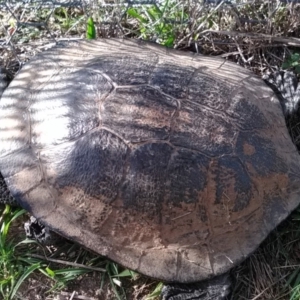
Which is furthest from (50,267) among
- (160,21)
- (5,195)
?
(160,21)

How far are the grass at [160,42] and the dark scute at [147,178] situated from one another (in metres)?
0.48

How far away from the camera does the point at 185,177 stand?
2496 millimetres

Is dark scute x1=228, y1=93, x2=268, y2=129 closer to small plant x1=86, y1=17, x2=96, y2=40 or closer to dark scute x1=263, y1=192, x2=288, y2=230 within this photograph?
dark scute x1=263, y1=192, x2=288, y2=230

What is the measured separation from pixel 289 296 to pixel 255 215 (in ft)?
1.62

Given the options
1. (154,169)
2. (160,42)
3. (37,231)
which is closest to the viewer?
(154,169)

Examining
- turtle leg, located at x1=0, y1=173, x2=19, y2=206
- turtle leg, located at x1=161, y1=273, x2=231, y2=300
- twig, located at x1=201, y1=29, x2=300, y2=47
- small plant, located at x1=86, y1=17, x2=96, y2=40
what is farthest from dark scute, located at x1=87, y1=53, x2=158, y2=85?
turtle leg, located at x1=161, y1=273, x2=231, y2=300

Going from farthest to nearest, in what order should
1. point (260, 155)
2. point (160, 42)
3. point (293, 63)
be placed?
1. point (160, 42)
2. point (293, 63)
3. point (260, 155)

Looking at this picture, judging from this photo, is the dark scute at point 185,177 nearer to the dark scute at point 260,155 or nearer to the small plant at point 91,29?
the dark scute at point 260,155

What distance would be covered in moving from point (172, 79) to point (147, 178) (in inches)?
18.8

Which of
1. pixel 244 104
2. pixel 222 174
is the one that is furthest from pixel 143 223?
pixel 244 104

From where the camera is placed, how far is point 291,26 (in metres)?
3.24

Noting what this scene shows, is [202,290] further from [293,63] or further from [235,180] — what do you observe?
[293,63]

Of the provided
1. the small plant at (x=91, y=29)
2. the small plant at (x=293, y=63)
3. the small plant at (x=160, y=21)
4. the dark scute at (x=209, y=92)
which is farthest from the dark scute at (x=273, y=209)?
the small plant at (x=91, y=29)

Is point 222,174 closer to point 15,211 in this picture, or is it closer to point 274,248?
point 274,248
